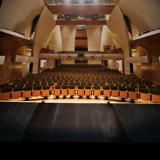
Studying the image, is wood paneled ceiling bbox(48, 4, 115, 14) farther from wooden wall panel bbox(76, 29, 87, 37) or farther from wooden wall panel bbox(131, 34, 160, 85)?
wooden wall panel bbox(76, 29, 87, 37)

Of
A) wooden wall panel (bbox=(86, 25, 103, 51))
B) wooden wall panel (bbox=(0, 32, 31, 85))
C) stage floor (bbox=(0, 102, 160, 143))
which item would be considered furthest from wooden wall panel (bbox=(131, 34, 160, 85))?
wooden wall panel (bbox=(86, 25, 103, 51))

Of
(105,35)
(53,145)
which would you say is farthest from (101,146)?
(105,35)

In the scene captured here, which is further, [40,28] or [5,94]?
[40,28]

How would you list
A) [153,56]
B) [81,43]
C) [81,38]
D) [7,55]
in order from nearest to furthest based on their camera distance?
1. [7,55]
2. [153,56]
3. [81,38]
4. [81,43]

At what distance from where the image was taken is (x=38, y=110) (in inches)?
60.7

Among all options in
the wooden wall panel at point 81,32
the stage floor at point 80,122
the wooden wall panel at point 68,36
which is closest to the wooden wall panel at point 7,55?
the stage floor at point 80,122

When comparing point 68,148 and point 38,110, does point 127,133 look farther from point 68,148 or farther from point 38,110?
point 38,110

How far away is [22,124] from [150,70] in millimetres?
11975

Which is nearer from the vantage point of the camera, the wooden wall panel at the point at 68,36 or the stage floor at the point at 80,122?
the stage floor at the point at 80,122

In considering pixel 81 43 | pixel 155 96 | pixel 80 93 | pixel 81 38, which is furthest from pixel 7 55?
pixel 81 38

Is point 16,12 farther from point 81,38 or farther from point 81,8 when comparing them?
point 81,38

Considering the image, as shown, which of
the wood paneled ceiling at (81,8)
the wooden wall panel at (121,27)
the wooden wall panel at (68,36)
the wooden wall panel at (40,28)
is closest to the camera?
the wooden wall panel at (121,27)

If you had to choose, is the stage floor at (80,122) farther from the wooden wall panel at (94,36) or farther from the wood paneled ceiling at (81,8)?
the wooden wall panel at (94,36)

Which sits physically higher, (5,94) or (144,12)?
(144,12)
